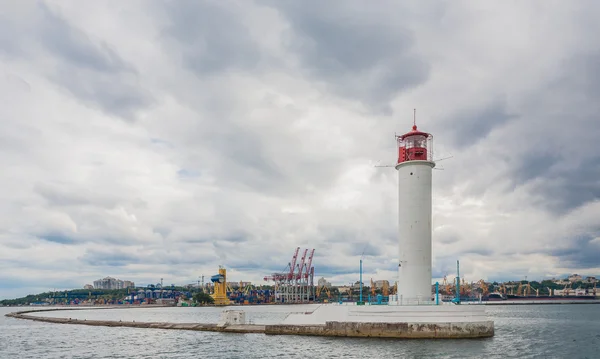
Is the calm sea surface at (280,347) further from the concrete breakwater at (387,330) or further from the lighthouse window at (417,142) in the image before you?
the lighthouse window at (417,142)

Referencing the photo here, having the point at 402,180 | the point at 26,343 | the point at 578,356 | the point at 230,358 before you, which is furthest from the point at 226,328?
the point at 578,356

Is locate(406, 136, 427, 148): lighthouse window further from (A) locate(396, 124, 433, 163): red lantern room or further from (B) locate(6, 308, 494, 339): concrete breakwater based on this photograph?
(B) locate(6, 308, 494, 339): concrete breakwater

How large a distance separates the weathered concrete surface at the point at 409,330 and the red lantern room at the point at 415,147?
1306cm

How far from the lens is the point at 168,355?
3634cm

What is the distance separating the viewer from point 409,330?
118ft

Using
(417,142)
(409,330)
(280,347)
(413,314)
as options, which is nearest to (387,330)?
(409,330)

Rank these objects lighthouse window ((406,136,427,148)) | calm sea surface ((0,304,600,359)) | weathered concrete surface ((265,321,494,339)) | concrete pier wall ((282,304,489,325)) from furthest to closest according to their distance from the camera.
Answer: lighthouse window ((406,136,427,148)) < concrete pier wall ((282,304,489,325)) < weathered concrete surface ((265,321,494,339)) < calm sea surface ((0,304,600,359))

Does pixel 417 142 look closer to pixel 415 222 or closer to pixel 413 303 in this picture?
pixel 415 222

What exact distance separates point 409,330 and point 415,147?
14.4 metres

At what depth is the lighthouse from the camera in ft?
125

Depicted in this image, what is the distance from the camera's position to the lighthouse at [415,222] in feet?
125

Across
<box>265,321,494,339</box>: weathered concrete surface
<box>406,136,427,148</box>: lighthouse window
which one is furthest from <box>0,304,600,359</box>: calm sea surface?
<box>406,136,427,148</box>: lighthouse window

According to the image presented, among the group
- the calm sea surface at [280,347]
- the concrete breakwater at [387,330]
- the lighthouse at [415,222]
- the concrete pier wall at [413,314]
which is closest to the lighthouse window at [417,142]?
the lighthouse at [415,222]

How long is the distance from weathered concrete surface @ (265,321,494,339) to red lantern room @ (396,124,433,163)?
13.1 m
